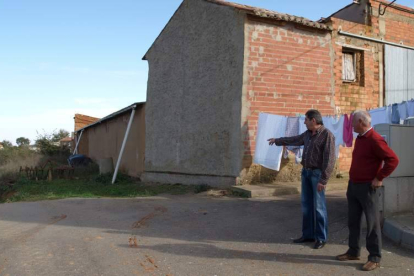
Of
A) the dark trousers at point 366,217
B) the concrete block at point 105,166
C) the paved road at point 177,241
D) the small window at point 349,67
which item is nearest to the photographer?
the dark trousers at point 366,217

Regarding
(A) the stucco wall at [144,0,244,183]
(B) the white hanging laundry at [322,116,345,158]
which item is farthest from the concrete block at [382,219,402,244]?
(A) the stucco wall at [144,0,244,183]

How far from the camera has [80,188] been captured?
12328 millimetres

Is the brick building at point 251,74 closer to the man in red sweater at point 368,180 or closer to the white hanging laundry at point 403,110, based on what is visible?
the white hanging laundry at point 403,110

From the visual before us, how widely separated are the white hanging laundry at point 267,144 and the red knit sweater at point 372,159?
4.83m

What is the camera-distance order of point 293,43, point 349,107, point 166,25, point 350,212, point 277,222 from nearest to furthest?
point 350,212 < point 277,222 < point 293,43 < point 349,107 < point 166,25

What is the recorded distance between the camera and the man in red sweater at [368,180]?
3.89m

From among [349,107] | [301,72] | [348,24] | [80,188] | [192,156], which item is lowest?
[80,188]

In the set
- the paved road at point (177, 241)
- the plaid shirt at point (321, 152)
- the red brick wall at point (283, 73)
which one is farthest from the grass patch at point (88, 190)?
the plaid shirt at point (321, 152)

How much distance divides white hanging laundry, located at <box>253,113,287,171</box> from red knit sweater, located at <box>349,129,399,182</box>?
4834 mm

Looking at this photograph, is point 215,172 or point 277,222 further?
point 215,172

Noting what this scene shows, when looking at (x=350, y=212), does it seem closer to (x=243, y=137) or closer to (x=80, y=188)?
(x=243, y=137)

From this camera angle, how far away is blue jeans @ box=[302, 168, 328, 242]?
4672 mm

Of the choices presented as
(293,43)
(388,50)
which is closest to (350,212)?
(293,43)

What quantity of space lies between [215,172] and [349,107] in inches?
175
